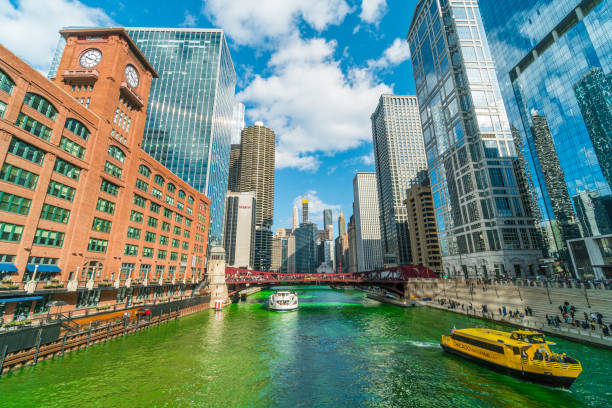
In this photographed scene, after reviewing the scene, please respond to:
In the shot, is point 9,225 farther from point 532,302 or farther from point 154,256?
point 532,302

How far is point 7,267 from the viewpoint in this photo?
28.6m

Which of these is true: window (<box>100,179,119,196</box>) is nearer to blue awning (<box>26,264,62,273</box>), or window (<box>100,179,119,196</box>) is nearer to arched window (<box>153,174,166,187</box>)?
arched window (<box>153,174,166,187</box>)

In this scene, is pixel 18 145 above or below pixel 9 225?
above

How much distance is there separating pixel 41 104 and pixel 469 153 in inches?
4261

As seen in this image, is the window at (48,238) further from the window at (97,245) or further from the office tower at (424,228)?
the office tower at (424,228)

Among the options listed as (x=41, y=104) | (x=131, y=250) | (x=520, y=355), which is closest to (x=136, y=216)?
(x=131, y=250)

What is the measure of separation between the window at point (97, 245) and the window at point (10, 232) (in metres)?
10.1

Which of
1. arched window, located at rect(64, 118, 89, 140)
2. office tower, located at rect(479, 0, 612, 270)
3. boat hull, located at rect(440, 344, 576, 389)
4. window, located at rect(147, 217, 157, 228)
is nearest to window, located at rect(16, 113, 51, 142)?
arched window, located at rect(64, 118, 89, 140)

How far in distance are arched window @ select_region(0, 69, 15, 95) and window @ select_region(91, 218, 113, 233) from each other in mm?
19796

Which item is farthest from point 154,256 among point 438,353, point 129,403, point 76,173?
point 438,353

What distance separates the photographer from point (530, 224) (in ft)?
270

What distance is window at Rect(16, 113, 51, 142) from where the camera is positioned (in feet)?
103

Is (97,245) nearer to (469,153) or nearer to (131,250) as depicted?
(131,250)

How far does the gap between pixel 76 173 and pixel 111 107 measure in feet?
47.6
